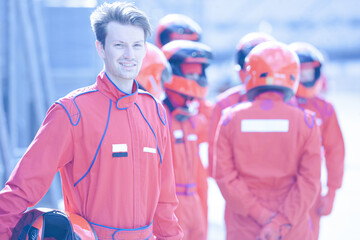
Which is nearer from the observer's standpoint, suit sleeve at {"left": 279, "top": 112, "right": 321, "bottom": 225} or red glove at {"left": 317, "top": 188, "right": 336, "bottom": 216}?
suit sleeve at {"left": 279, "top": 112, "right": 321, "bottom": 225}

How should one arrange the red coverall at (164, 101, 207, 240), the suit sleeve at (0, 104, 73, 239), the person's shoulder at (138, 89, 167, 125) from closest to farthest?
the suit sleeve at (0, 104, 73, 239)
the person's shoulder at (138, 89, 167, 125)
the red coverall at (164, 101, 207, 240)

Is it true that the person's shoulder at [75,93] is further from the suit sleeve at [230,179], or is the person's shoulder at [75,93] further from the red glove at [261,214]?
the red glove at [261,214]

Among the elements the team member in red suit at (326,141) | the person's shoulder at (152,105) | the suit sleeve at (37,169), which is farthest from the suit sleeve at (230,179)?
the suit sleeve at (37,169)

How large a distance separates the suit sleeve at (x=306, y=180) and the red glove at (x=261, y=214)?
9cm

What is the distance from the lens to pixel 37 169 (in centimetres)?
179

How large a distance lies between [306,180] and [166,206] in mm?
1134

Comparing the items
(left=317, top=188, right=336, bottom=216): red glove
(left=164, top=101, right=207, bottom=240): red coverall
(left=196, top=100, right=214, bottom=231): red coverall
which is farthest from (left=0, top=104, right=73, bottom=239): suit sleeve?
(left=317, top=188, right=336, bottom=216): red glove

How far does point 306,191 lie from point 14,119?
2.34 m

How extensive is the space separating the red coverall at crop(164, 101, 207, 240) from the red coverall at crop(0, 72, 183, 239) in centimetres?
154

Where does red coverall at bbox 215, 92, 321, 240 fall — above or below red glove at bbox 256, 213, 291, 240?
above

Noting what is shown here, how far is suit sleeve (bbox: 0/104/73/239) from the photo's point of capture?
5.61 ft

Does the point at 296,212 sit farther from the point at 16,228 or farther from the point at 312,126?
the point at 16,228

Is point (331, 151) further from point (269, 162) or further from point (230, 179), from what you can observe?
point (230, 179)

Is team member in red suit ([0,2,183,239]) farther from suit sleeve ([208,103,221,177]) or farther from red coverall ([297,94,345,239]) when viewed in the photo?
red coverall ([297,94,345,239])
